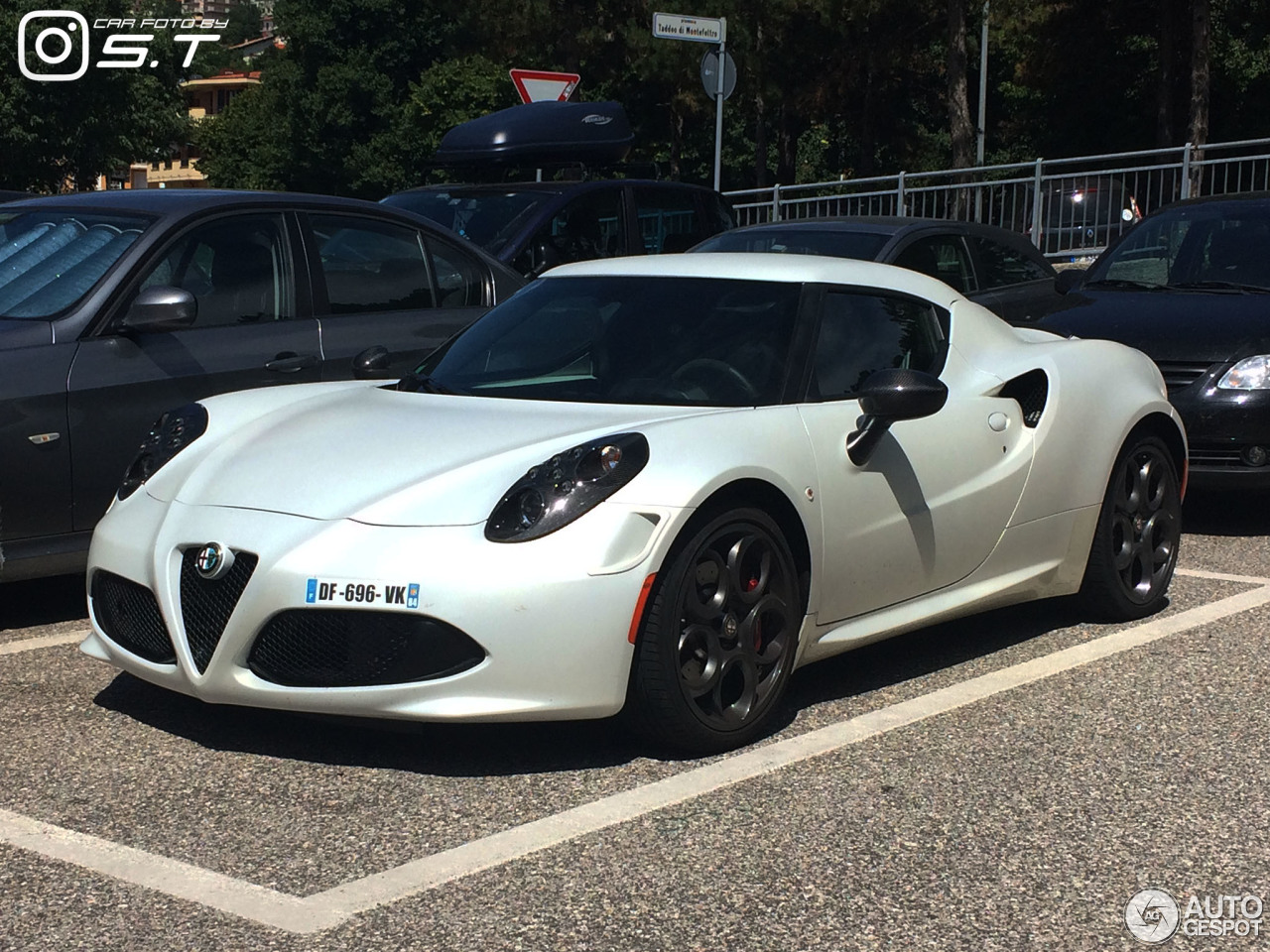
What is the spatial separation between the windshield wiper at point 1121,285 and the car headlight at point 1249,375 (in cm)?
125

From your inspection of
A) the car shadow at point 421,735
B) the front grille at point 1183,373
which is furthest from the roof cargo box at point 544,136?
the car shadow at point 421,735

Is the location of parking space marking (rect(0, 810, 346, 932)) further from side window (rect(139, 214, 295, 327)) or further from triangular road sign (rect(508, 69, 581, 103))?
triangular road sign (rect(508, 69, 581, 103))

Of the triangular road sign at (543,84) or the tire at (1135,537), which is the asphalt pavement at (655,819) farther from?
the triangular road sign at (543,84)

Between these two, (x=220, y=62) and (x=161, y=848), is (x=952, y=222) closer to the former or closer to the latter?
(x=161, y=848)

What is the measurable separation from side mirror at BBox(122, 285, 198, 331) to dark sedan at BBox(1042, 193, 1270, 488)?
4.40 metres

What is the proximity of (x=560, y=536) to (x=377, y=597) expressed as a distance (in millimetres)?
457

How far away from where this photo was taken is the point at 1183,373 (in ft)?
26.6

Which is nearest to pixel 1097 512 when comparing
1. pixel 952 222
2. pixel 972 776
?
pixel 972 776

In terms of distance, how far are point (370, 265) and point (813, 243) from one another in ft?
11.3

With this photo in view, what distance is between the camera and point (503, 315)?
5.74 meters

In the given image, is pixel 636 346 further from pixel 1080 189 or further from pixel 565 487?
pixel 1080 189

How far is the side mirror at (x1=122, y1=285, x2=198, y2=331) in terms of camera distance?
6031 millimetres

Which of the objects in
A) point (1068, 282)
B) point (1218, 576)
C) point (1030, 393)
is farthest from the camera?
point (1068, 282)

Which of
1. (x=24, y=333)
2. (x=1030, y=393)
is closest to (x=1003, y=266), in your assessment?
(x=1030, y=393)
